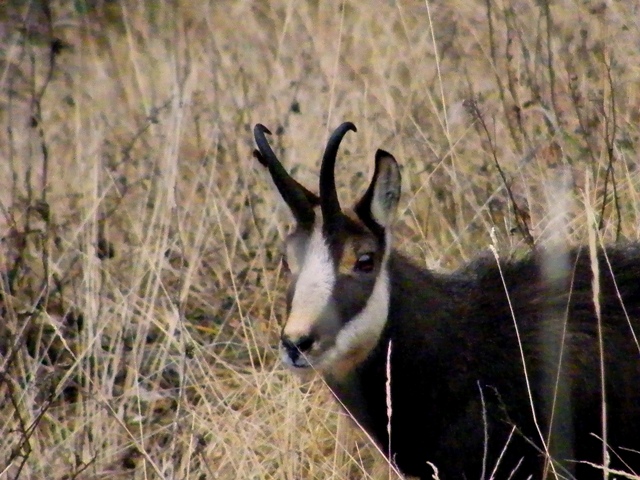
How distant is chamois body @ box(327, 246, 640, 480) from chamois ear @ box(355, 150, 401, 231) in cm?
18

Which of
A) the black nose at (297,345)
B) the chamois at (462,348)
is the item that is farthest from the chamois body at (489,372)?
the black nose at (297,345)

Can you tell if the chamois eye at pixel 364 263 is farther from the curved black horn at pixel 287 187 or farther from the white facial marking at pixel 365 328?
the curved black horn at pixel 287 187

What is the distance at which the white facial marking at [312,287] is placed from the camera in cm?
473

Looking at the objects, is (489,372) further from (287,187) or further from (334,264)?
(287,187)

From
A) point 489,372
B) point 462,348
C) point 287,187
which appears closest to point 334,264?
point 287,187

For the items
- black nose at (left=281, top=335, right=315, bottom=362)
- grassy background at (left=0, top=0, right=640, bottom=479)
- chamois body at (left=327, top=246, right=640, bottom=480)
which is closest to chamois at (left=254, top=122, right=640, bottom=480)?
chamois body at (left=327, top=246, right=640, bottom=480)

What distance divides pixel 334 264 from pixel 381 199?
1.13ft

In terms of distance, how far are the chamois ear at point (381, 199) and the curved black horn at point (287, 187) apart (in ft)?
0.66

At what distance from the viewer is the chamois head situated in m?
4.78

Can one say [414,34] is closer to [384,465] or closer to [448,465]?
[384,465]

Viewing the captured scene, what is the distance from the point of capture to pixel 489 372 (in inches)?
201

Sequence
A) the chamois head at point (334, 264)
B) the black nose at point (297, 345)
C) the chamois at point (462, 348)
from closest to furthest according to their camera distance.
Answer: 1. the black nose at point (297, 345)
2. the chamois head at point (334, 264)
3. the chamois at point (462, 348)

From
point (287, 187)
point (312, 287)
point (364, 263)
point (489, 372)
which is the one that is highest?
point (287, 187)

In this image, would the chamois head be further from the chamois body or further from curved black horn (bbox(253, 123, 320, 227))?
the chamois body
